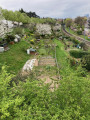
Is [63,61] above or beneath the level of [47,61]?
above

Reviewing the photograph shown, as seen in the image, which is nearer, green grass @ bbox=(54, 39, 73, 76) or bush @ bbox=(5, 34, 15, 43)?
green grass @ bbox=(54, 39, 73, 76)

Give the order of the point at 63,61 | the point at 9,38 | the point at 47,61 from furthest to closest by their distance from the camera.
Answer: the point at 9,38 < the point at 47,61 < the point at 63,61

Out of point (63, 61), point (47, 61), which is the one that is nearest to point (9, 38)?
point (47, 61)

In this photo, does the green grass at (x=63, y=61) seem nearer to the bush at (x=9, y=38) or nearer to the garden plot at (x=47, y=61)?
the garden plot at (x=47, y=61)

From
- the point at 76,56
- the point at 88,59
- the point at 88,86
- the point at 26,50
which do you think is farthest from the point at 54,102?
the point at 76,56

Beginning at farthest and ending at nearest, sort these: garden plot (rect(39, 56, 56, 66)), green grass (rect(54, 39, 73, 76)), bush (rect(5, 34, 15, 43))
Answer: bush (rect(5, 34, 15, 43)), garden plot (rect(39, 56, 56, 66)), green grass (rect(54, 39, 73, 76))

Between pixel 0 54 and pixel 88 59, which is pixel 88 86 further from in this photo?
pixel 0 54

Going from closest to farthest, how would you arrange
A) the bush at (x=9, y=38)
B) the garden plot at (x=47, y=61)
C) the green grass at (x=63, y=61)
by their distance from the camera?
the green grass at (x=63, y=61)
the garden plot at (x=47, y=61)
the bush at (x=9, y=38)

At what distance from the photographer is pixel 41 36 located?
2936 cm

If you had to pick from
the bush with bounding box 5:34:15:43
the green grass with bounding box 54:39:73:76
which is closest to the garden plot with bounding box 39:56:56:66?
the green grass with bounding box 54:39:73:76

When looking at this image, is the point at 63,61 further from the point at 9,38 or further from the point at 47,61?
the point at 9,38

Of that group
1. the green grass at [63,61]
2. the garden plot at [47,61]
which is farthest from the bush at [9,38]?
the green grass at [63,61]

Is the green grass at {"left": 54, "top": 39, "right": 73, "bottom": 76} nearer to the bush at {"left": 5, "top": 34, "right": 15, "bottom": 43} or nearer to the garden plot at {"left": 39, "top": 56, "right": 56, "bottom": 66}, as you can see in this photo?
the garden plot at {"left": 39, "top": 56, "right": 56, "bottom": 66}

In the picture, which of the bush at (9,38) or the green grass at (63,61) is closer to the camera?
the green grass at (63,61)
